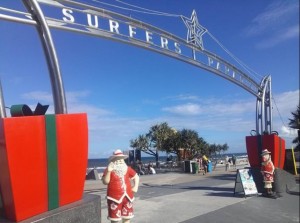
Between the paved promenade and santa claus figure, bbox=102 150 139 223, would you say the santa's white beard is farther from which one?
the paved promenade

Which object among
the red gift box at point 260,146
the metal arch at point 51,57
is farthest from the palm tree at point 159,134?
the metal arch at point 51,57

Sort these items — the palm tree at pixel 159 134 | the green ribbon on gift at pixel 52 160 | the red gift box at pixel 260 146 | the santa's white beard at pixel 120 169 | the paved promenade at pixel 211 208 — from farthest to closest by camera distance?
1. the palm tree at pixel 159 134
2. the red gift box at pixel 260 146
3. the paved promenade at pixel 211 208
4. the santa's white beard at pixel 120 169
5. the green ribbon on gift at pixel 52 160

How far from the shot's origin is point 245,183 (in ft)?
38.7

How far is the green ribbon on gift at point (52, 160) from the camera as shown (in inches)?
218

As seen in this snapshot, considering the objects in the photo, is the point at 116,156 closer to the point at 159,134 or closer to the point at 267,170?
the point at 267,170

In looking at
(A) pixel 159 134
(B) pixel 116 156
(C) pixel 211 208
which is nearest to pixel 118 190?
(B) pixel 116 156

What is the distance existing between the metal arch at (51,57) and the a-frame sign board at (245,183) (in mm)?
7146

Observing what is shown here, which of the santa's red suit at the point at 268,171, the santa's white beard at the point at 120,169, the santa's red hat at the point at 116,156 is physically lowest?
the santa's red suit at the point at 268,171

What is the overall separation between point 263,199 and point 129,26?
6.58m

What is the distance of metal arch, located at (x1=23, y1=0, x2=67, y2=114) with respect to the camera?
6438 mm

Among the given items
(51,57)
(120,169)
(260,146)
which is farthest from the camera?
(260,146)

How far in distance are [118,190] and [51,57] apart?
8.34 ft

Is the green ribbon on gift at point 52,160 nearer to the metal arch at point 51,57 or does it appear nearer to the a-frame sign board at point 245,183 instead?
the metal arch at point 51,57

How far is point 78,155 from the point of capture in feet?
19.6
